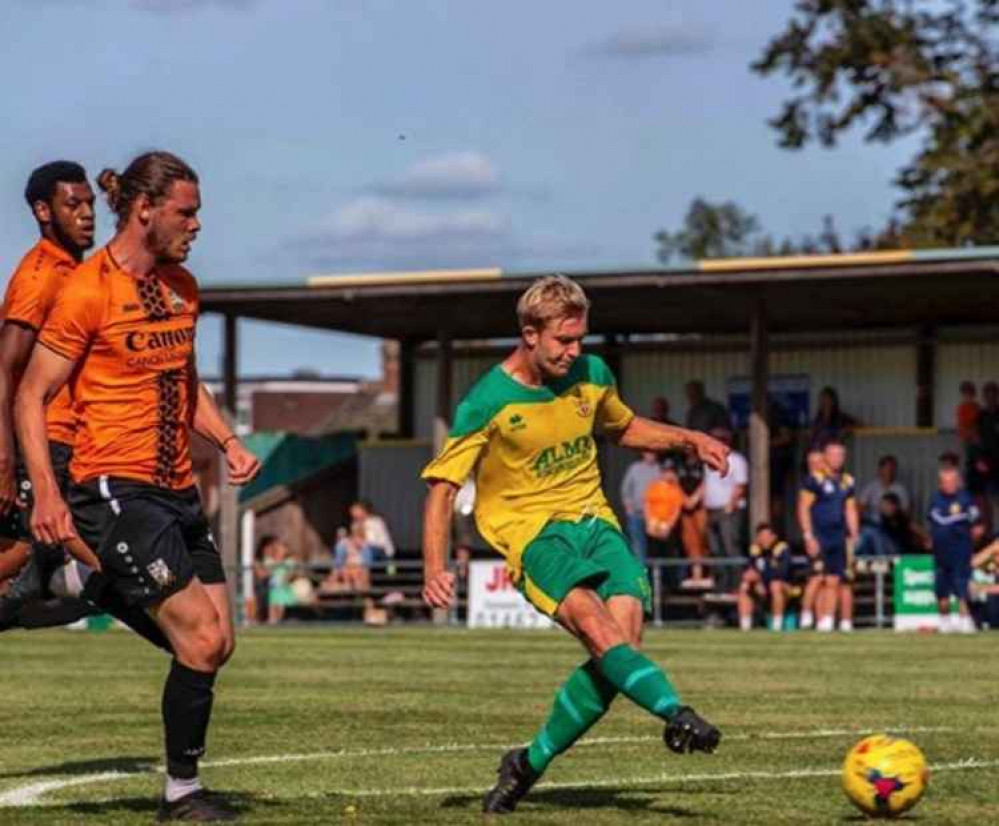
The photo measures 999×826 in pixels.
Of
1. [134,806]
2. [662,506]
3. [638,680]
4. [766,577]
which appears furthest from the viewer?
[662,506]

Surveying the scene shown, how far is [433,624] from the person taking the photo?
33719 mm

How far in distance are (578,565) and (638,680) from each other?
0.62 meters

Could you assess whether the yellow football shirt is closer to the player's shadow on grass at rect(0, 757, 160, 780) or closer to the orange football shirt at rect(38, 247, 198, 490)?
the orange football shirt at rect(38, 247, 198, 490)

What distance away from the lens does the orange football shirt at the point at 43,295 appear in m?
9.96

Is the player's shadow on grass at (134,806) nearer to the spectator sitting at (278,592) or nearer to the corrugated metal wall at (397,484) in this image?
the spectator sitting at (278,592)

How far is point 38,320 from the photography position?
9938mm

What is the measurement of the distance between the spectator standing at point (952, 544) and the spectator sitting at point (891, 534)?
2292mm

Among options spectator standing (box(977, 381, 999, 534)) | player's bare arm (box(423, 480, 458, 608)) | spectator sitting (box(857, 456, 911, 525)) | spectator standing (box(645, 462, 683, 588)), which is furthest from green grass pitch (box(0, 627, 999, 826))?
spectator standing (box(645, 462, 683, 588))

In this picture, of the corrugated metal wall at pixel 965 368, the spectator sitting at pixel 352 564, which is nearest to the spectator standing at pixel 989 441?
the corrugated metal wall at pixel 965 368

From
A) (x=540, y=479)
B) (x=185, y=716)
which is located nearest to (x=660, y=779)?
(x=540, y=479)

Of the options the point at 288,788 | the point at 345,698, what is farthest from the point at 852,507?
the point at 288,788

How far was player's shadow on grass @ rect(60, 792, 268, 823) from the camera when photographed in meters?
9.59

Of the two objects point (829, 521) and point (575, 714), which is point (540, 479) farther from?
point (829, 521)

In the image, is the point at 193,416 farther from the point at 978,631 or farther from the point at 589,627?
the point at 978,631
